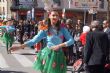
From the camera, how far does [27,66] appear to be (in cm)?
1424

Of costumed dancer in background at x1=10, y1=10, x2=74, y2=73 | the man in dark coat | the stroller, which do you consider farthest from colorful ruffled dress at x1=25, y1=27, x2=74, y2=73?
the stroller

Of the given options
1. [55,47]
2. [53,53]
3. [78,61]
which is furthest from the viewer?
[78,61]

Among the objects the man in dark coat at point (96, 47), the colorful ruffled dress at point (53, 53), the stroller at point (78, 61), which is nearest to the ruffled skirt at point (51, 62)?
the colorful ruffled dress at point (53, 53)

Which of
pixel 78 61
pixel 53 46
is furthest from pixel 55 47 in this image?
pixel 78 61

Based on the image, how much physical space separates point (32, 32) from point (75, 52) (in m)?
14.1

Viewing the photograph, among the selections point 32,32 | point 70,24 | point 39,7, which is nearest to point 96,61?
point 70,24

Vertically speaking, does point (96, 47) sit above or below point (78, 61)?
above

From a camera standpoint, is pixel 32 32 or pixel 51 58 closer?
pixel 51 58

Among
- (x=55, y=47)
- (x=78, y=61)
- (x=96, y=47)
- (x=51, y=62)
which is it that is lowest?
(x=78, y=61)

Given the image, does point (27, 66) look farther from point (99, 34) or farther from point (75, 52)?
point (99, 34)

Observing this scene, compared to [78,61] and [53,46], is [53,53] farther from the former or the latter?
[78,61]

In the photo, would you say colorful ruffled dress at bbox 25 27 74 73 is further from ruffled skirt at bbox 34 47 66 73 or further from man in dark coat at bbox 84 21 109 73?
man in dark coat at bbox 84 21 109 73

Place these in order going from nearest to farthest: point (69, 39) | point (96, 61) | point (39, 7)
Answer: point (69, 39)
point (96, 61)
point (39, 7)

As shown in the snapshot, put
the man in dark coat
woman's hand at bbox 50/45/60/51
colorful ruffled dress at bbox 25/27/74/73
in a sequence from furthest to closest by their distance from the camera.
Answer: the man in dark coat
colorful ruffled dress at bbox 25/27/74/73
woman's hand at bbox 50/45/60/51
